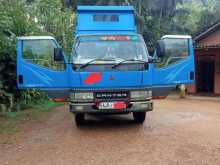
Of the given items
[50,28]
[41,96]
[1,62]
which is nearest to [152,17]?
[50,28]

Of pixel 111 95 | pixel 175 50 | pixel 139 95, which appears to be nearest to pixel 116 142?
pixel 111 95

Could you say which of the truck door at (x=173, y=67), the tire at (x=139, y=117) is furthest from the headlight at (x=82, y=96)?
the tire at (x=139, y=117)

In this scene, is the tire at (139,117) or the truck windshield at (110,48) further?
the tire at (139,117)

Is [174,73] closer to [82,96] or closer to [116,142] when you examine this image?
[82,96]

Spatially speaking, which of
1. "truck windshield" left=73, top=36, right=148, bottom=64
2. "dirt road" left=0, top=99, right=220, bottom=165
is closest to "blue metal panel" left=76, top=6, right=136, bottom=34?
"truck windshield" left=73, top=36, right=148, bottom=64

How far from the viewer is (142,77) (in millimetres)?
10820

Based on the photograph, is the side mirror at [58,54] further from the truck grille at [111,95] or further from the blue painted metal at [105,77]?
the truck grille at [111,95]

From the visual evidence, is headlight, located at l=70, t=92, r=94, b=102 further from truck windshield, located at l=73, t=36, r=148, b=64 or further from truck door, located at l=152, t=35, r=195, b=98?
truck door, located at l=152, t=35, r=195, b=98

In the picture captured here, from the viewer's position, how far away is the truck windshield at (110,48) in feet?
36.7

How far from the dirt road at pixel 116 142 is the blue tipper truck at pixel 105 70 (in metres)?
0.60

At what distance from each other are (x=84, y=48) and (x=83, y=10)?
7.07 ft

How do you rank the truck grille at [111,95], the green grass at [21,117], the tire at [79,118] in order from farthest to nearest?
the green grass at [21,117], the tire at [79,118], the truck grille at [111,95]

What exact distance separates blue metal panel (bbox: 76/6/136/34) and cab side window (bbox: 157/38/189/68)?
5.76ft

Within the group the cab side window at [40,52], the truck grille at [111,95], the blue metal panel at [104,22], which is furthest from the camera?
the blue metal panel at [104,22]
